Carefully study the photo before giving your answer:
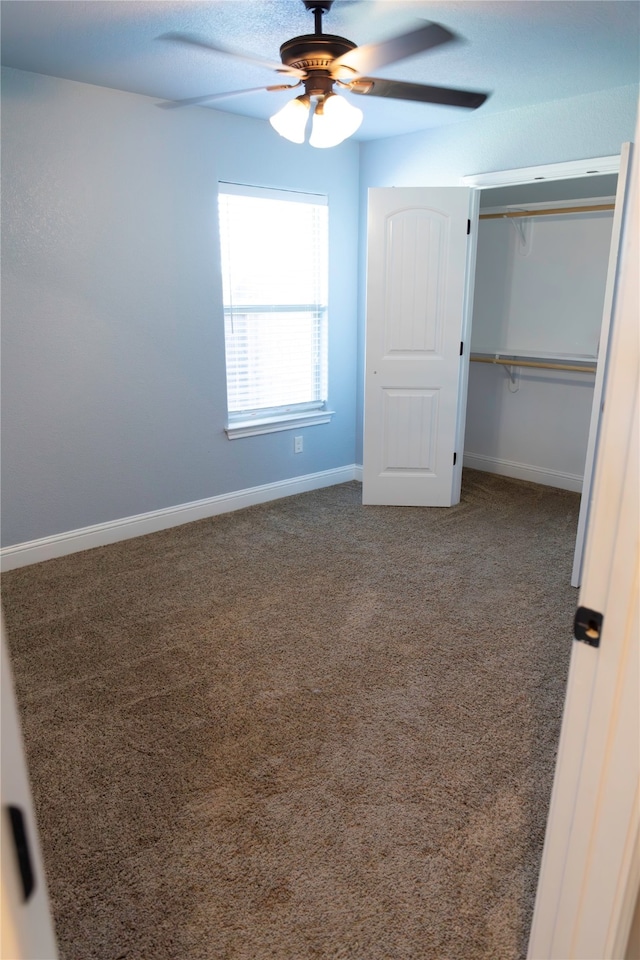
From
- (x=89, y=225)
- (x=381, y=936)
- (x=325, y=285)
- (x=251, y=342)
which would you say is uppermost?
(x=89, y=225)

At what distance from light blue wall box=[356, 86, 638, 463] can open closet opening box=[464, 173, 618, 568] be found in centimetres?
54

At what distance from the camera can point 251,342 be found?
4.30 m

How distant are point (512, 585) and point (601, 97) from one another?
2.51 meters

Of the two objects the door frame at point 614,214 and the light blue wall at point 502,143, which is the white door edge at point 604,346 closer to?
the door frame at point 614,214

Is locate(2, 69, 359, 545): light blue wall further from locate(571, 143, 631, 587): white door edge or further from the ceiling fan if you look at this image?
locate(571, 143, 631, 587): white door edge

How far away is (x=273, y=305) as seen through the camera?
14.2 feet

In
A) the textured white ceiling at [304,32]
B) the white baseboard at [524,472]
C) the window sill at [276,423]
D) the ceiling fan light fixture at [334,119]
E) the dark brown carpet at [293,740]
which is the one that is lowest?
the dark brown carpet at [293,740]

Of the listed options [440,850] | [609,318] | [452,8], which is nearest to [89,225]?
[452,8]

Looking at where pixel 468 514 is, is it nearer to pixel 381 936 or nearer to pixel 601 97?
pixel 601 97

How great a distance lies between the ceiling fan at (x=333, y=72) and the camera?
2156mm

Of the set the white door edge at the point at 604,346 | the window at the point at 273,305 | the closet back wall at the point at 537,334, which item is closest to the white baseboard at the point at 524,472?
the closet back wall at the point at 537,334

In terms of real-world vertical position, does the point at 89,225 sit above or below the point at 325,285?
above

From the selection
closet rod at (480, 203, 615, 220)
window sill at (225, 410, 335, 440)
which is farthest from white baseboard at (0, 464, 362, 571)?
closet rod at (480, 203, 615, 220)

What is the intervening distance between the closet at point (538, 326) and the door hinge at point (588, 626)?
3.93 m
